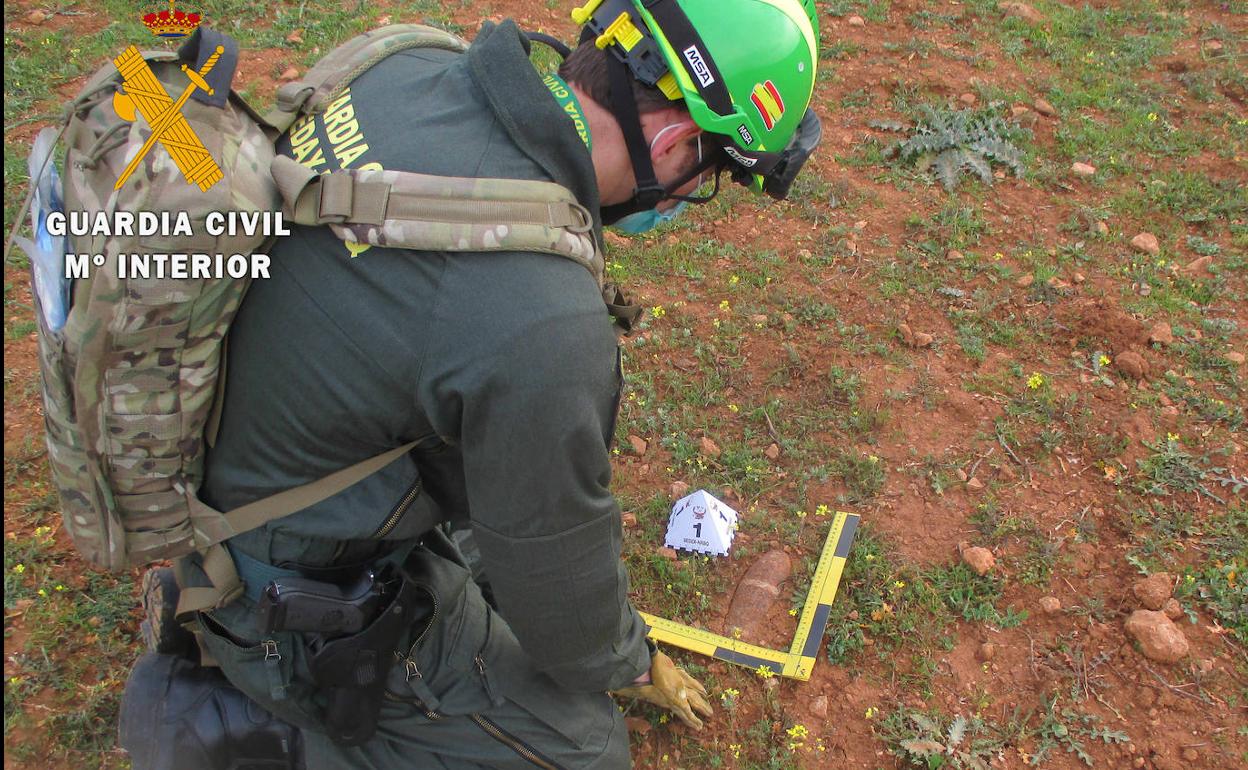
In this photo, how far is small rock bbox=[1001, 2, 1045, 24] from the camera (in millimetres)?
7277

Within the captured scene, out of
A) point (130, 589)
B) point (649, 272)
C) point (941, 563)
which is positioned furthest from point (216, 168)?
point (649, 272)

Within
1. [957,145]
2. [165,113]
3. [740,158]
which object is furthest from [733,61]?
[957,145]

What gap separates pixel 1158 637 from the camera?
3.37 meters

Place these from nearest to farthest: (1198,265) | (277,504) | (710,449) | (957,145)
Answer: (277,504) → (710,449) → (1198,265) → (957,145)

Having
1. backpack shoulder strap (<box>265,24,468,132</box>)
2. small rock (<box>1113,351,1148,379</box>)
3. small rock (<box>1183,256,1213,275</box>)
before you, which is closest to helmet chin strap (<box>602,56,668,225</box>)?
backpack shoulder strap (<box>265,24,468,132</box>)

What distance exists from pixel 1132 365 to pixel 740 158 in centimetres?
293

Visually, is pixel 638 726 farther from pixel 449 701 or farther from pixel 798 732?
pixel 449 701

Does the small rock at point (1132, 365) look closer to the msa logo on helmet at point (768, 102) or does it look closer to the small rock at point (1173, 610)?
the small rock at point (1173, 610)

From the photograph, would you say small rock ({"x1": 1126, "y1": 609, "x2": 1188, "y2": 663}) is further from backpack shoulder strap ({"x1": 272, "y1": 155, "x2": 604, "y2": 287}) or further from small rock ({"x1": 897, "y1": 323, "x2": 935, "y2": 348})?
backpack shoulder strap ({"x1": 272, "y1": 155, "x2": 604, "y2": 287})

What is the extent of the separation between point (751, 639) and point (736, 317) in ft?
6.04

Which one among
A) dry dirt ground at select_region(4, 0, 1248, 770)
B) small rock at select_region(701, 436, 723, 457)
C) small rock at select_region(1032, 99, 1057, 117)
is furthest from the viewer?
small rock at select_region(1032, 99, 1057, 117)

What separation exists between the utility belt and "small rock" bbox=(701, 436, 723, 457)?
182 centimetres

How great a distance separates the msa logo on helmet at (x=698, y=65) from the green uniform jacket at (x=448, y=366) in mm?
429

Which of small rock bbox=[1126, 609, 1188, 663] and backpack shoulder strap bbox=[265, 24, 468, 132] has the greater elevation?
backpack shoulder strap bbox=[265, 24, 468, 132]
